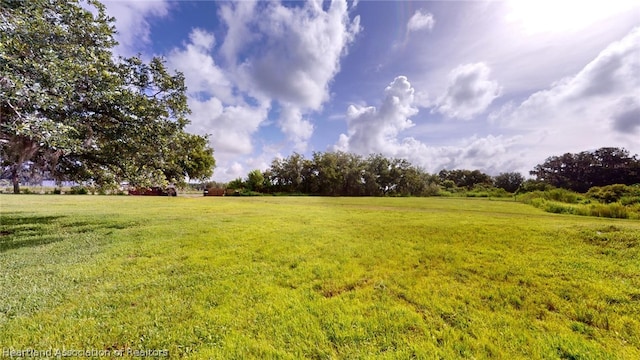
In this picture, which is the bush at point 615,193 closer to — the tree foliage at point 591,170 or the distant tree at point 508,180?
the tree foliage at point 591,170

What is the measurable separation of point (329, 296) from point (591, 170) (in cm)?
6084

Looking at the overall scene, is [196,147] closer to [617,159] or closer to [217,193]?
[217,193]

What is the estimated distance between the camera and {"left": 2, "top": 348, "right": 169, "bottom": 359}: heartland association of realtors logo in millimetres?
2625

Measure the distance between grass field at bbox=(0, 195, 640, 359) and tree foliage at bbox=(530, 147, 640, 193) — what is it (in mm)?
47671

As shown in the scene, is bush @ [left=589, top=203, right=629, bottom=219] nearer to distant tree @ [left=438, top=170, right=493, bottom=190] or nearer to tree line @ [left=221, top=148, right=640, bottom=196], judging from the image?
tree line @ [left=221, top=148, right=640, bottom=196]

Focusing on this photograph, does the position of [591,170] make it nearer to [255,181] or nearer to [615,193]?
[615,193]

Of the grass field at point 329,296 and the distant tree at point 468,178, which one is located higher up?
the distant tree at point 468,178

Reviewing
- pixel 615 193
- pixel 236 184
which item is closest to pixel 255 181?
pixel 236 184

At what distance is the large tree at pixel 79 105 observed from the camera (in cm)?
578

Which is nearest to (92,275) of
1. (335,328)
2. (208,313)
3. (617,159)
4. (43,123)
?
(208,313)

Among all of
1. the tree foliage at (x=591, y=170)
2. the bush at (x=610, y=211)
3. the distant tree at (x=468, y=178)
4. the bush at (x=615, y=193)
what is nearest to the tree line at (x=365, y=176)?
the tree foliage at (x=591, y=170)

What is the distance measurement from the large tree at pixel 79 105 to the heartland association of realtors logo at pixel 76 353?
17.4 ft

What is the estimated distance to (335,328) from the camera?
3125mm

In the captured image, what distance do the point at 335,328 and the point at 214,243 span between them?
5.34m
